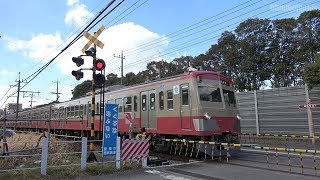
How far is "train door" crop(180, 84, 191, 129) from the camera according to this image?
1458cm

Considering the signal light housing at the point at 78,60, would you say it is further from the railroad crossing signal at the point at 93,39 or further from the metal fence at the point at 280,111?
the metal fence at the point at 280,111

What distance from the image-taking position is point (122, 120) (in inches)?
760

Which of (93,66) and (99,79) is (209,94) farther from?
(93,66)

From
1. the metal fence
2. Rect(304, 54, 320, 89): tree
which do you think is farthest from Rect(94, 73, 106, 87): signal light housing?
the metal fence

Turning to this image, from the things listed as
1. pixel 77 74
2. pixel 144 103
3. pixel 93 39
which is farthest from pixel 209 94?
pixel 77 74

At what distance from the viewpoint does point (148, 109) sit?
1716cm

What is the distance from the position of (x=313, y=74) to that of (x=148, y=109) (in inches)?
364

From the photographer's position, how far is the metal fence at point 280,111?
21803 mm

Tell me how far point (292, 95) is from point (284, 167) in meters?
11.9

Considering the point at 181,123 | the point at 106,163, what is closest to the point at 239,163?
the point at 181,123

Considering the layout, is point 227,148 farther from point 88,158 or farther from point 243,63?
point 243,63

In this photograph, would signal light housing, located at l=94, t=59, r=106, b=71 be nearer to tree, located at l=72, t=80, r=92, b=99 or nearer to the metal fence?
the metal fence

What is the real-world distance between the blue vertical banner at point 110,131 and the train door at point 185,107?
3.10 metres

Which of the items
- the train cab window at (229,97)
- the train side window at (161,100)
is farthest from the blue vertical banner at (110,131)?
the train cab window at (229,97)
